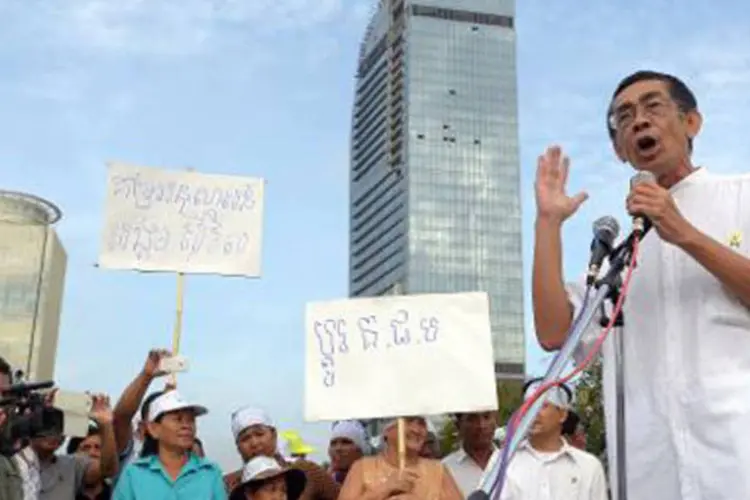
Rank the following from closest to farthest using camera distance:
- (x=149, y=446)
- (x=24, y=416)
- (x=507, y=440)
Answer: (x=507, y=440) < (x=24, y=416) < (x=149, y=446)

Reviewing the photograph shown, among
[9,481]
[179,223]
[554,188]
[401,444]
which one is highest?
[179,223]

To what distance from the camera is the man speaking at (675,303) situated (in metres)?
2.25

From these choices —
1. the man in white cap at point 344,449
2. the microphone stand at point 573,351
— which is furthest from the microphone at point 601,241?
the man in white cap at point 344,449

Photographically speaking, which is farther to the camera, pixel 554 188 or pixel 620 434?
pixel 554 188

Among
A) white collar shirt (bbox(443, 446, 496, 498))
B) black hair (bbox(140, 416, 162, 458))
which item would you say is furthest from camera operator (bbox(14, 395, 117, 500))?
white collar shirt (bbox(443, 446, 496, 498))

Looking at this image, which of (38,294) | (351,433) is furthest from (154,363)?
(38,294)

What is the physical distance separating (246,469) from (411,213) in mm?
114567

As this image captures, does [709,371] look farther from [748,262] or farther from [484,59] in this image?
[484,59]

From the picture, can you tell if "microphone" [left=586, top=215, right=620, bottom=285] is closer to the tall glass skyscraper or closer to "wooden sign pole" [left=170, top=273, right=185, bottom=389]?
"wooden sign pole" [left=170, top=273, right=185, bottom=389]

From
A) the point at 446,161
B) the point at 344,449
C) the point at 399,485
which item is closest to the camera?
the point at 399,485

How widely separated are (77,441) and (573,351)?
4.58 meters

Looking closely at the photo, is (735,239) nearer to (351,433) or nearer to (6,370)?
(6,370)

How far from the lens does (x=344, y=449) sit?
6406 mm

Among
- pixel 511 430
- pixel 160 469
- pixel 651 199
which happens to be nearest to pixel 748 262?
pixel 651 199
